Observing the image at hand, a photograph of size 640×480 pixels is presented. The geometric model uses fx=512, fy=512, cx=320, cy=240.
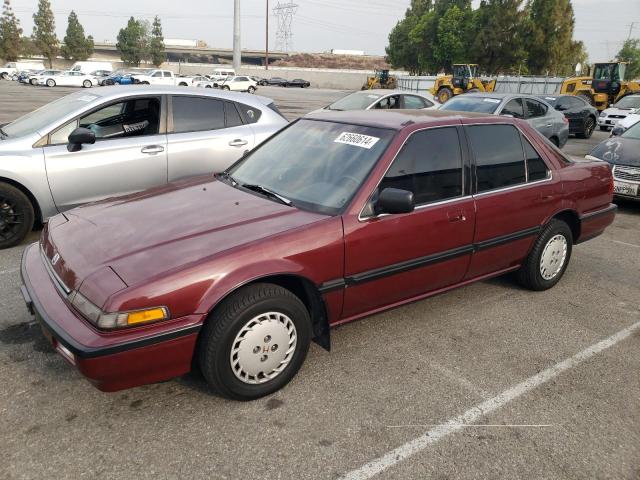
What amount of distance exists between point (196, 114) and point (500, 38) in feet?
156

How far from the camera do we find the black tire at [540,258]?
4.23 m

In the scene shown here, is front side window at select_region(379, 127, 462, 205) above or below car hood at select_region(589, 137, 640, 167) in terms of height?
above

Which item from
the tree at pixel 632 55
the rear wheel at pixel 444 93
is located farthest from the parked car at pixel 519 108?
the tree at pixel 632 55

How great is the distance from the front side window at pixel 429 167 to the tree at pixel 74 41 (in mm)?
91291

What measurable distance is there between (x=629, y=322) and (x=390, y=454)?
8.57 feet

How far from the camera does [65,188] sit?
500 cm

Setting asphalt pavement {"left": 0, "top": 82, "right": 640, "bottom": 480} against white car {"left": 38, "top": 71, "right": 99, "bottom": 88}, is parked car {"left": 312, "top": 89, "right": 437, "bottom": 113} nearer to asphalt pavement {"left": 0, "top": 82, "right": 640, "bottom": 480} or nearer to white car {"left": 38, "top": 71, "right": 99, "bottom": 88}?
asphalt pavement {"left": 0, "top": 82, "right": 640, "bottom": 480}

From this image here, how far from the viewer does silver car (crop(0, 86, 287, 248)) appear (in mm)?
4906

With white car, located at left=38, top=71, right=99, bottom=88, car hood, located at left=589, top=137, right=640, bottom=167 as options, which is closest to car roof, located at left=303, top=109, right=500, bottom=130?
car hood, located at left=589, top=137, right=640, bottom=167

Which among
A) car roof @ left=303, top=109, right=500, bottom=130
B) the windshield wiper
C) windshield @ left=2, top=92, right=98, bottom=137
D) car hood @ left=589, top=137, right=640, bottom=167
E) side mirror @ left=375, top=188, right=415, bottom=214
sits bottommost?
car hood @ left=589, top=137, right=640, bottom=167

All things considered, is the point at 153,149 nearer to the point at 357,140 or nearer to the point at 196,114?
the point at 196,114

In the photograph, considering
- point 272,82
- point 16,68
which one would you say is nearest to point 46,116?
point 272,82

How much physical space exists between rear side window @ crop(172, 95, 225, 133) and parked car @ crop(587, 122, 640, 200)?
5.58 m

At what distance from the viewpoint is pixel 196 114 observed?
5.74 metres
